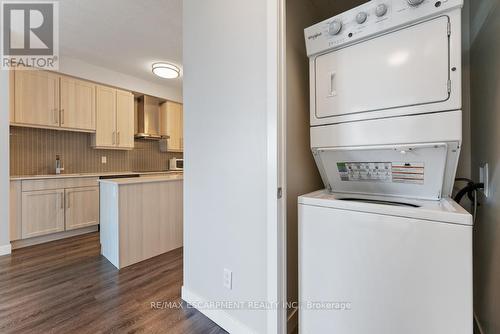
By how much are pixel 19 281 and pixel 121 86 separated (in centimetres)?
292

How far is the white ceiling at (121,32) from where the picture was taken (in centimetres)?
219

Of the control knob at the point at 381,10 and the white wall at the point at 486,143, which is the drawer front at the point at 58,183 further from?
the white wall at the point at 486,143

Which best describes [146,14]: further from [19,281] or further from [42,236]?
[42,236]

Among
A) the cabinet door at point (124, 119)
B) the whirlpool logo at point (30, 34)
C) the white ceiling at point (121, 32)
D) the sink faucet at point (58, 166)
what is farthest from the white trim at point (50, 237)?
the white ceiling at point (121, 32)

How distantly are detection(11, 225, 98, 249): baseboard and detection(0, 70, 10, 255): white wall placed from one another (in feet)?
0.79

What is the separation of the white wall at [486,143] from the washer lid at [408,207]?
25 centimetres

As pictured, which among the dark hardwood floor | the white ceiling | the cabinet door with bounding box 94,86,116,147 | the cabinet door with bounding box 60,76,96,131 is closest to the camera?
the dark hardwood floor

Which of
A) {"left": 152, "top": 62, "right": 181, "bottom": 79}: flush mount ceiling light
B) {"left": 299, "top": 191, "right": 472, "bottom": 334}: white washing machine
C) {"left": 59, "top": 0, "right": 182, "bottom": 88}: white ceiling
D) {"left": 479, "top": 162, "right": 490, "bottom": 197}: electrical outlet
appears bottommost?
{"left": 299, "top": 191, "right": 472, "bottom": 334}: white washing machine

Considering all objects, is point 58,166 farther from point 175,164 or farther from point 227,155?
point 227,155

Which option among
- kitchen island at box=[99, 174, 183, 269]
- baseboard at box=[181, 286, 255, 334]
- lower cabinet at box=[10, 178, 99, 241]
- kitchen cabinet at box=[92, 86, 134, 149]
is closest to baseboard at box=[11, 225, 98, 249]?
lower cabinet at box=[10, 178, 99, 241]

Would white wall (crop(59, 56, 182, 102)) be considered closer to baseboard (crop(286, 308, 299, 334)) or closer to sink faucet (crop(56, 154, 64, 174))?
sink faucet (crop(56, 154, 64, 174))

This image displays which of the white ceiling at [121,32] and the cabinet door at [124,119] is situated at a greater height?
the white ceiling at [121,32]

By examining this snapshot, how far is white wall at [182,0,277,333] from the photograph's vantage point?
1.26 m

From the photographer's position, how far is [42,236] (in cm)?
299
